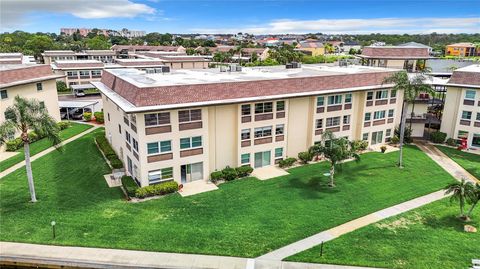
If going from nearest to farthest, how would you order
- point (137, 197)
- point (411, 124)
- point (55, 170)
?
point (137, 197), point (55, 170), point (411, 124)

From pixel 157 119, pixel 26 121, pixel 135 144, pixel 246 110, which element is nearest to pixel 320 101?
pixel 246 110

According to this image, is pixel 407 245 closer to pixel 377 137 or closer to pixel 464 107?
pixel 377 137

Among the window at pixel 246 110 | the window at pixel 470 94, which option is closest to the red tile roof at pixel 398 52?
the window at pixel 470 94

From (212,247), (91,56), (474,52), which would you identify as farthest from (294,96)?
(474,52)

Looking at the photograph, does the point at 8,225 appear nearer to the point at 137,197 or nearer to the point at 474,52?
the point at 137,197

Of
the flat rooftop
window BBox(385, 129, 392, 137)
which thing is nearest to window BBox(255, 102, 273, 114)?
the flat rooftop

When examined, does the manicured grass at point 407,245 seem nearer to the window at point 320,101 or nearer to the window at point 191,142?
the window at point 191,142
